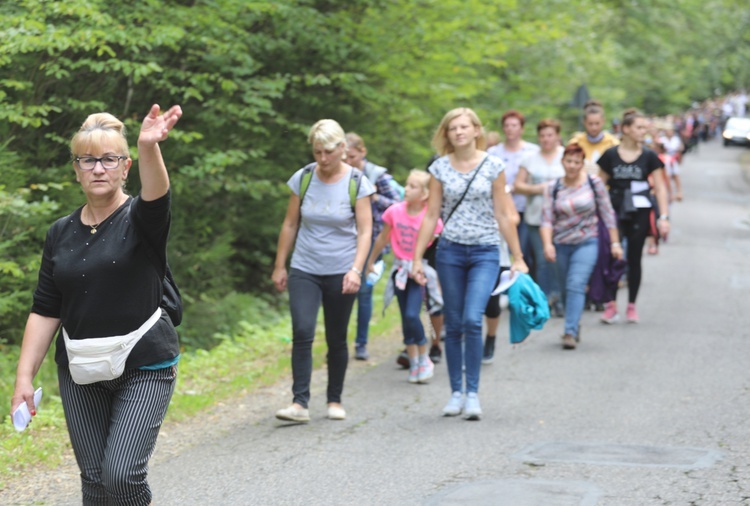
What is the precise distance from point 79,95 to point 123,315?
738cm

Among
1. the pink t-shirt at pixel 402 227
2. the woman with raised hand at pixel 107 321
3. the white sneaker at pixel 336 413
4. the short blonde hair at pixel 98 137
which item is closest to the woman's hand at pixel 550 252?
the pink t-shirt at pixel 402 227

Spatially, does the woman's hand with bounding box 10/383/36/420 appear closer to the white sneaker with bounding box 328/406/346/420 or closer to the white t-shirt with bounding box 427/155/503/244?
the white sneaker with bounding box 328/406/346/420

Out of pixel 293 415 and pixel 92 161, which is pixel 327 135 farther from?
pixel 92 161

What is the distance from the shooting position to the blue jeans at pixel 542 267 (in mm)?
12289

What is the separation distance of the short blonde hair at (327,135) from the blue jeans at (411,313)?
218cm

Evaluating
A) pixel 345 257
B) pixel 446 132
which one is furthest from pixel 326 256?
pixel 446 132

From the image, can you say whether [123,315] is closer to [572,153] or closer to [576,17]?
[572,153]

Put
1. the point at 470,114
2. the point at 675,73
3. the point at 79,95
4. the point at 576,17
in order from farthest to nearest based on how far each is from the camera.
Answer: the point at 675,73 < the point at 576,17 < the point at 79,95 < the point at 470,114

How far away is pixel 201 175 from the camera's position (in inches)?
438

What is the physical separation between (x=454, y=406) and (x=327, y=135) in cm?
203

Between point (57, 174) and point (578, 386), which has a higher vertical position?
point (57, 174)

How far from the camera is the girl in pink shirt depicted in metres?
8.97

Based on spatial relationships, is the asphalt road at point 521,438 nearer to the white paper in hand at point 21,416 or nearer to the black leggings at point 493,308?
the black leggings at point 493,308

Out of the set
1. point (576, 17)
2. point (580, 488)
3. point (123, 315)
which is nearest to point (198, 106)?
point (580, 488)
